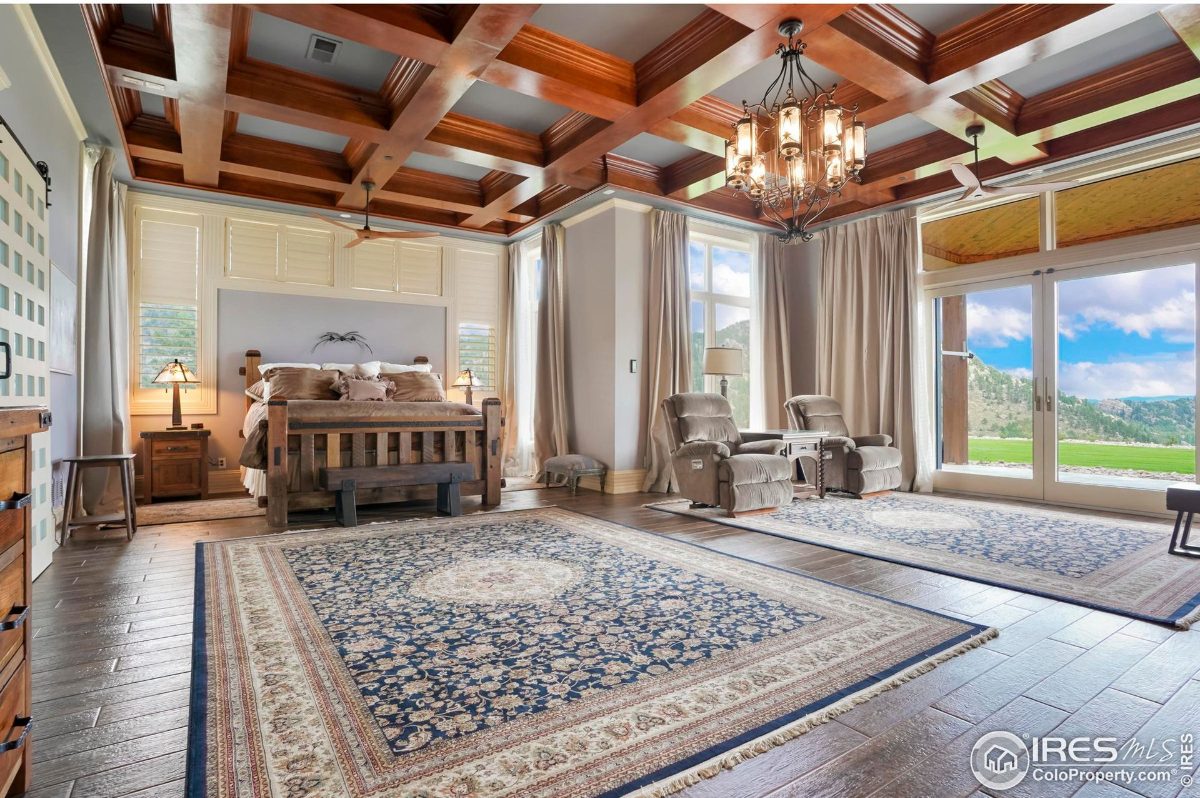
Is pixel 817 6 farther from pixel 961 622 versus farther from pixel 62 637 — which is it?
pixel 62 637

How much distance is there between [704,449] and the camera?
477cm

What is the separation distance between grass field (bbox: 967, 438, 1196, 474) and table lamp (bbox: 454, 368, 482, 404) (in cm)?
538

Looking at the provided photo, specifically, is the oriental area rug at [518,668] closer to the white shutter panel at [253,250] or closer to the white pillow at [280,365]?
the white pillow at [280,365]

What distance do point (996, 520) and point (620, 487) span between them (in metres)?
3.13

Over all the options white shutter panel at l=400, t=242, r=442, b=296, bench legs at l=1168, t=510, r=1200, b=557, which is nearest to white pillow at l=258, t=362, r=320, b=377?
white shutter panel at l=400, t=242, r=442, b=296

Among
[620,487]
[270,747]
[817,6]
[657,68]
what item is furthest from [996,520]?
[270,747]

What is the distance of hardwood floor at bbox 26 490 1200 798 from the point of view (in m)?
1.41

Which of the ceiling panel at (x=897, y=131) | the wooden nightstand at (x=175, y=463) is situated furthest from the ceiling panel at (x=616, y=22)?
the wooden nightstand at (x=175, y=463)

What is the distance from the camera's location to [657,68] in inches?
158

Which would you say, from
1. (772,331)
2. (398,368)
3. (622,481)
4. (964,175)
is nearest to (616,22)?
(964,175)

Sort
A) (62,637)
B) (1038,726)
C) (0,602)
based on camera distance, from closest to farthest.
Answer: (0,602)
(1038,726)
(62,637)

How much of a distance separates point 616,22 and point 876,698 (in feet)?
12.3

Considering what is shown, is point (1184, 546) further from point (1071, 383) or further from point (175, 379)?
point (175, 379)

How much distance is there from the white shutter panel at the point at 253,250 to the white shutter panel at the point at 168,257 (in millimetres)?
304
